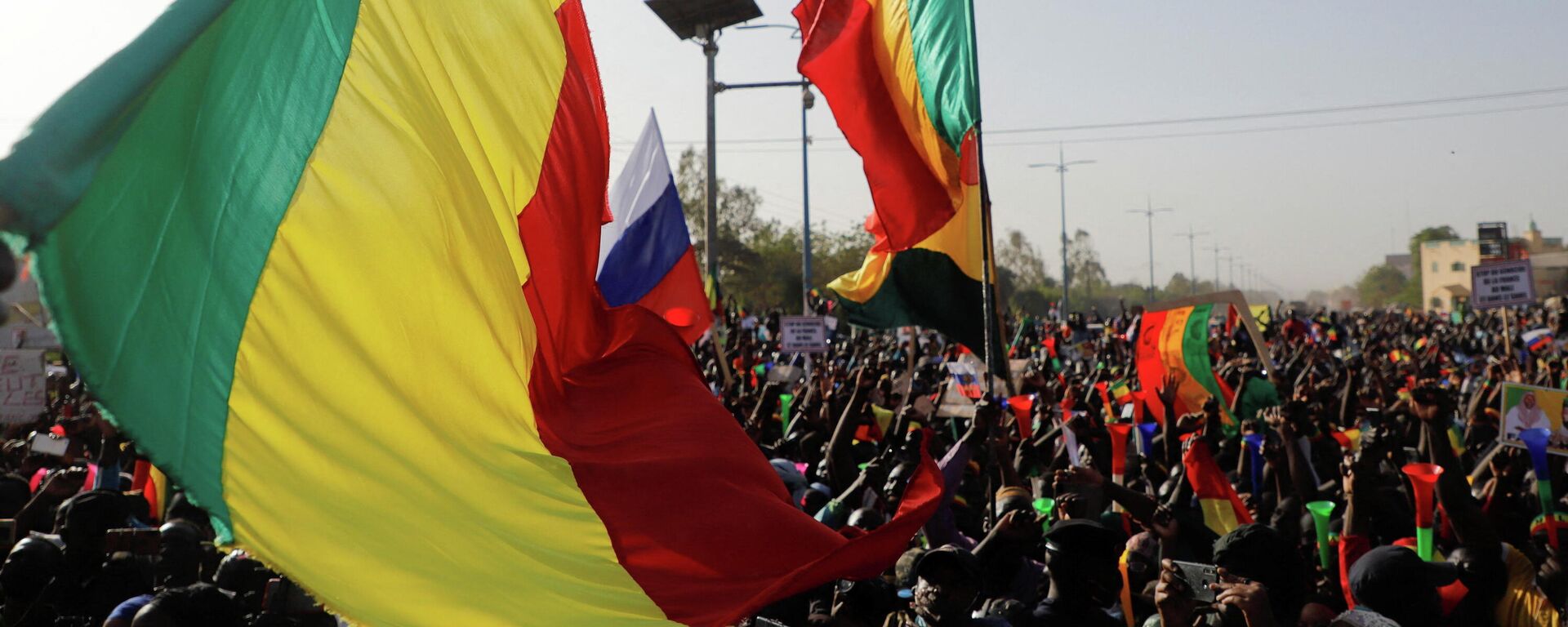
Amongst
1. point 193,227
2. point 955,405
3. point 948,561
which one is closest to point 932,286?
point 955,405

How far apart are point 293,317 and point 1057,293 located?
83.0 m

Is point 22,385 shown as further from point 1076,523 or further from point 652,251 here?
point 1076,523

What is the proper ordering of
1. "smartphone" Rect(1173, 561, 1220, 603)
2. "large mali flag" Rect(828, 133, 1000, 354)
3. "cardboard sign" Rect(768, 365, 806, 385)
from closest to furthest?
1. "smartphone" Rect(1173, 561, 1220, 603)
2. "large mali flag" Rect(828, 133, 1000, 354)
3. "cardboard sign" Rect(768, 365, 806, 385)

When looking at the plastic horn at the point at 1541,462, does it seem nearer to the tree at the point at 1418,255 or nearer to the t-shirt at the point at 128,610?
the t-shirt at the point at 128,610

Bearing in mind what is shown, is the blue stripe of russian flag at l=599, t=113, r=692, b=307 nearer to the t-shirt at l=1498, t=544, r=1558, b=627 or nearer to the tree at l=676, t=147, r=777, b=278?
the t-shirt at l=1498, t=544, r=1558, b=627

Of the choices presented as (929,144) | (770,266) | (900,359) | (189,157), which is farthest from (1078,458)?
(770,266)

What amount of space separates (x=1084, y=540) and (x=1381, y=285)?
7403 inches

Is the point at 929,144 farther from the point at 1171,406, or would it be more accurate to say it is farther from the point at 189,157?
the point at 189,157

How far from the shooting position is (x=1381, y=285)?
172000 millimetres

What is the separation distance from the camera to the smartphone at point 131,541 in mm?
5070

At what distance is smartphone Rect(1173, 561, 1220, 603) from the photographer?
11.8 feet

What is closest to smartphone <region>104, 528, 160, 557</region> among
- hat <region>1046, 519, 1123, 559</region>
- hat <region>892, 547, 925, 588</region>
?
hat <region>892, 547, 925, 588</region>

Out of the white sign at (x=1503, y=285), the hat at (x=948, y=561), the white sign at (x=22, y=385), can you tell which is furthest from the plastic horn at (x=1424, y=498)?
the white sign at (x=22, y=385)

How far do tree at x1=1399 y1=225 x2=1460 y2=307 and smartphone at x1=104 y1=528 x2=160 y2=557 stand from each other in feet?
429
